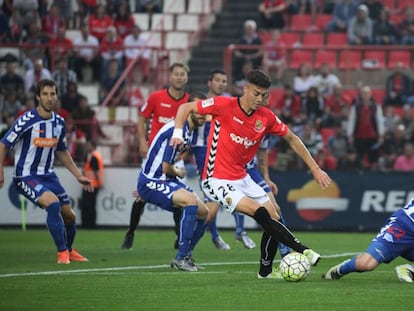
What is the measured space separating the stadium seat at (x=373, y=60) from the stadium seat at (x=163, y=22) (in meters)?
5.54

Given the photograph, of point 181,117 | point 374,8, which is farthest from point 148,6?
point 181,117

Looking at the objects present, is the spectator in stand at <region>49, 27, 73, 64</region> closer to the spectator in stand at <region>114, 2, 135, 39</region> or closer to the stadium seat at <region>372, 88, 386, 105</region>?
the spectator in stand at <region>114, 2, 135, 39</region>

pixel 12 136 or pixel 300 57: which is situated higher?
pixel 12 136

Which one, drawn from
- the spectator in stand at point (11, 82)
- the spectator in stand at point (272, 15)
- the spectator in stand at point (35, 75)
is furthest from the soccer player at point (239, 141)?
the spectator in stand at point (272, 15)

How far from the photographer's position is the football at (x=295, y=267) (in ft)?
39.3

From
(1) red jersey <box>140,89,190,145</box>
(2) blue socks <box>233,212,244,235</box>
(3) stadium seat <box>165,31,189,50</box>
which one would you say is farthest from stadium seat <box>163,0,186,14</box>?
(1) red jersey <box>140,89,190,145</box>

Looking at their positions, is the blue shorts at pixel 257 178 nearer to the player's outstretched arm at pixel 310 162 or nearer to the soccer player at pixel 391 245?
the player's outstretched arm at pixel 310 162

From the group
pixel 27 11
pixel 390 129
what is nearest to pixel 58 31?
pixel 27 11

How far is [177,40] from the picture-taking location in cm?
2959

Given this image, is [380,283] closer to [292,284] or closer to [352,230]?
[292,284]

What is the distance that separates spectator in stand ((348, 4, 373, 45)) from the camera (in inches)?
1080

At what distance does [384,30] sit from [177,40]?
5.51m

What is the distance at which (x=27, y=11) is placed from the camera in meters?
29.3

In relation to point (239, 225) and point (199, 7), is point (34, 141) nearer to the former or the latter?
point (239, 225)
